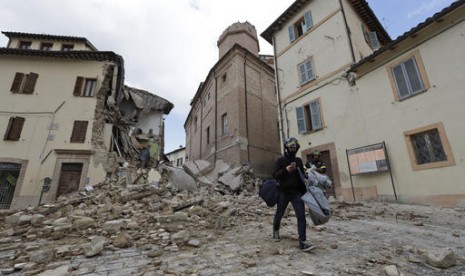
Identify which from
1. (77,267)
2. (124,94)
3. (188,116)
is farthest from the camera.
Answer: (188,116)

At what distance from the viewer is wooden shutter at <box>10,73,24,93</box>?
43.9 feet

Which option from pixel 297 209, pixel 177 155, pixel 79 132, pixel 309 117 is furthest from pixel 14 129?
pixel 177 155

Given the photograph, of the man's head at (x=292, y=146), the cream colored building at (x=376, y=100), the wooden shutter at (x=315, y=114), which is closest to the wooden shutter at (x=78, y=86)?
the cream colored building at (x=376, y=100)

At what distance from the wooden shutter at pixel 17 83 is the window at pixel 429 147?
802 inches

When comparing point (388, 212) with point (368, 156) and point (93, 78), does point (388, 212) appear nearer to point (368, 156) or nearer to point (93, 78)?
point (368, 156)

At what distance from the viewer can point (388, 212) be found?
6.33 metres

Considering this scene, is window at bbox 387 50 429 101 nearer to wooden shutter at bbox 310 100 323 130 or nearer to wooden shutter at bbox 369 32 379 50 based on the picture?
wooden shutter at bbox 310 100 323 130

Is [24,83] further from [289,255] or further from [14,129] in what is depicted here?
[289,255]

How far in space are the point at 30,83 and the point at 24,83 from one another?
1.30 ft

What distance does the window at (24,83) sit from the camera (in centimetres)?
1343

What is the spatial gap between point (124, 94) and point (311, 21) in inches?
566

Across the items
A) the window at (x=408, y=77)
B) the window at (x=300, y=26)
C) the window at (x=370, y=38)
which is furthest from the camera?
the window at (x=300, y=26)

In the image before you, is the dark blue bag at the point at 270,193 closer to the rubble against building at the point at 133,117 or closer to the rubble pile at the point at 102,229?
the rubble pile at the point at 102,229

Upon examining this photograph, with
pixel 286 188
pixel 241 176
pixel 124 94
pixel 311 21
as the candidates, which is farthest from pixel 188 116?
pixel 286 188
